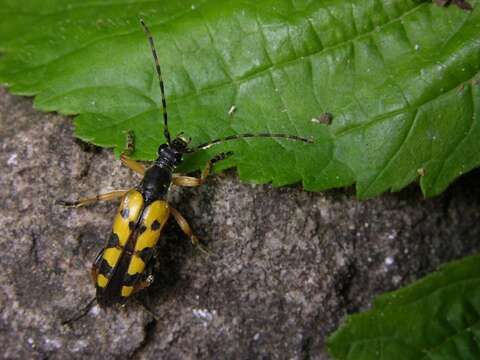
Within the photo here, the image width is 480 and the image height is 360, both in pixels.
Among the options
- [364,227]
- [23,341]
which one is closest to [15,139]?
[23,341]

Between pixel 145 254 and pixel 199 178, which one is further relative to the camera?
pixel 199 178

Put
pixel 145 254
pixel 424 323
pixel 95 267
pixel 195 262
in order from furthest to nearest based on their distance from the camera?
pixel 195 262
pixel 145 254
pixel 95 267
pixel 424 323

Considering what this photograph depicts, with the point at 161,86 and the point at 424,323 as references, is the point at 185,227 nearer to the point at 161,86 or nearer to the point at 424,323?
the point at 161,86

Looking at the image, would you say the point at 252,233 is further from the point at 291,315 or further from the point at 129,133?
the point at 129,133

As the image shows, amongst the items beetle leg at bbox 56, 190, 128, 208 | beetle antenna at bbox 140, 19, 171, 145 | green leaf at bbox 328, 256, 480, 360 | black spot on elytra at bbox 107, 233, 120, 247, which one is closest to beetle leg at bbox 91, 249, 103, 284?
black spot on elytra at bbox 107, 233, 120, 247

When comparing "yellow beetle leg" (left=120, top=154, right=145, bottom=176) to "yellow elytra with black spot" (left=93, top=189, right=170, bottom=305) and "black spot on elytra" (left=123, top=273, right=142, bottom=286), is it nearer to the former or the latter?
"yellow elytra with black spot" (left=93, top=189, right=170, bottom=305)

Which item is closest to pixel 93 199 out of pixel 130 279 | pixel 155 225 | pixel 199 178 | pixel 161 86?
pixel 155 225

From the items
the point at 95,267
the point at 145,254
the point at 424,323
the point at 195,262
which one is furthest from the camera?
the point at 195,262

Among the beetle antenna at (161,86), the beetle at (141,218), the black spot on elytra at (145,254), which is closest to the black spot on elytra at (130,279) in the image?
the beetle at (141,218)
